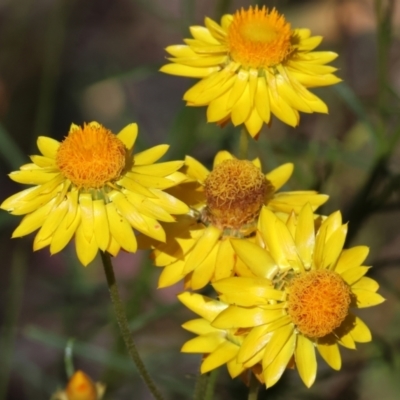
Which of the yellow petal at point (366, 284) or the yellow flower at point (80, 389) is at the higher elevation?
the yellow petal at point (366, 284)

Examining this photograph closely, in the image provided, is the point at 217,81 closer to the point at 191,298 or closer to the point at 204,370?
the point at 191,298

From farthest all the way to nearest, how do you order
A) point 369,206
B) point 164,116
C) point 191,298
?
point 164,116, point 369,206, point 191,298

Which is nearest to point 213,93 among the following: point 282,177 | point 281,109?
point 281,109

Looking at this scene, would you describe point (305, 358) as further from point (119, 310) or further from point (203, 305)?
point (119, 310)

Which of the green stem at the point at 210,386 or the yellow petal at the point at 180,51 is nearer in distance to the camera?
the green stem at the point at 210,386

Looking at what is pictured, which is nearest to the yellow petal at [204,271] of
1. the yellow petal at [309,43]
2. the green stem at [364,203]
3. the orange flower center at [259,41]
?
the orange flower center at [259,41]

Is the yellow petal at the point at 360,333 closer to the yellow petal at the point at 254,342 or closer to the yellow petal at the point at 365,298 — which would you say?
the yellow petal at the point at 365,298

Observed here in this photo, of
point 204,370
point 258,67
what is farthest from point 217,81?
point 204,370

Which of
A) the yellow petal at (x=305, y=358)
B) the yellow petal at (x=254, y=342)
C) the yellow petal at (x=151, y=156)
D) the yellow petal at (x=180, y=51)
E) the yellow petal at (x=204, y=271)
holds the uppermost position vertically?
the yellow petal at (x=180, y=51)
